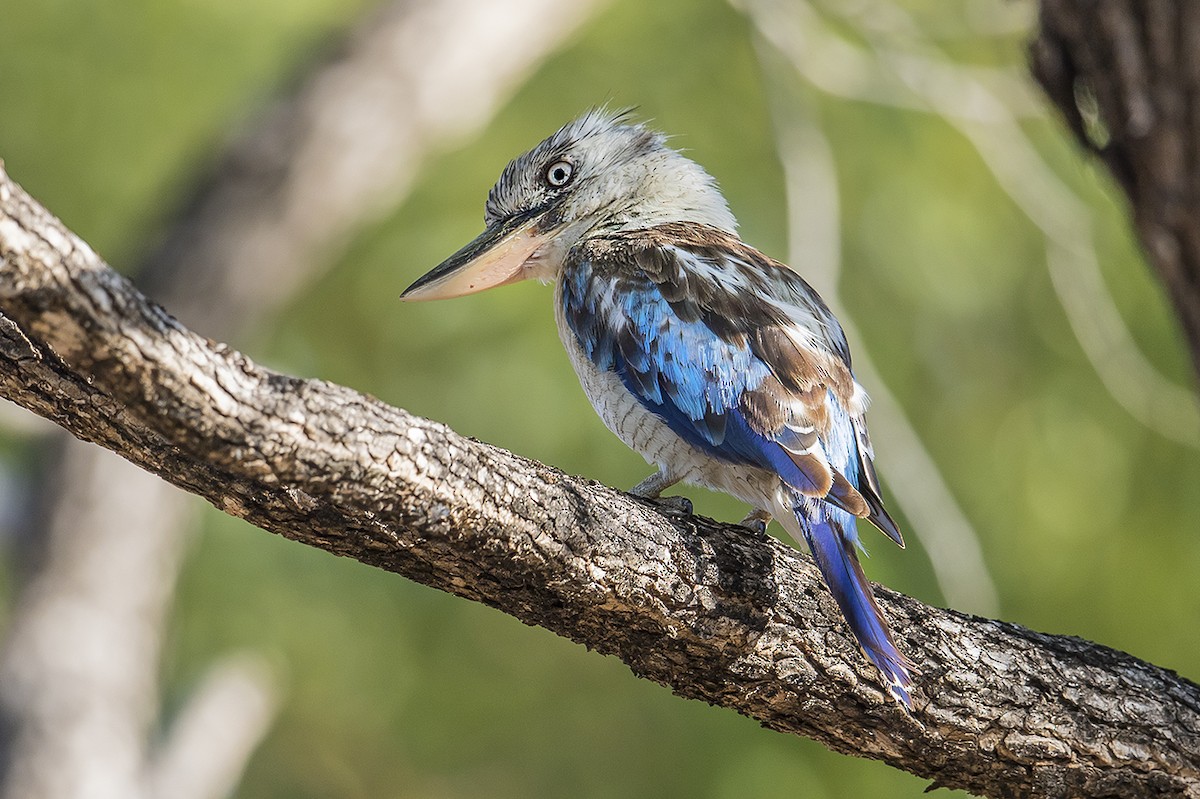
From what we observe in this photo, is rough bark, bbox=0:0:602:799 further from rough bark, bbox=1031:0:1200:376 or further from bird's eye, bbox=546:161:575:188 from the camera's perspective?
rough bark, bbox=1031:0:1200:376

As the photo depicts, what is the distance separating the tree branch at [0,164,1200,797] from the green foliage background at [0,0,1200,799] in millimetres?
3401

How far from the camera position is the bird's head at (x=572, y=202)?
4121 mm

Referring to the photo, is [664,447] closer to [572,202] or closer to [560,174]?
[572,202]

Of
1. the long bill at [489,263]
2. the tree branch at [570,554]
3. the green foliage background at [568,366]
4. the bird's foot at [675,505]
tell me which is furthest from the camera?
the green foliage background at [568,366]

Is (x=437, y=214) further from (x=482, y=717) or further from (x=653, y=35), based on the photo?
(x=482, y=717)

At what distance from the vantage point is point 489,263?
13.6 feet

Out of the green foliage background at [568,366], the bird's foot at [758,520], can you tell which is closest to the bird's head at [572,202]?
the bird's foot at [758,520]

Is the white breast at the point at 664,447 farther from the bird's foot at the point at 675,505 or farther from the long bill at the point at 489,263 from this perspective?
the long bill at the point at 489,263

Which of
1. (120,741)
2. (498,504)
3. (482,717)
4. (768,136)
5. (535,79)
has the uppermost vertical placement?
(535,79)

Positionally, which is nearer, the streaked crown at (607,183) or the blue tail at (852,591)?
the blue tail at (852,591)

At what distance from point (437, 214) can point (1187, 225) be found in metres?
5.62

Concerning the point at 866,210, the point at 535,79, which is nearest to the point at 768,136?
the point at 866,210

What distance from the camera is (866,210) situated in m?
A: 7.50

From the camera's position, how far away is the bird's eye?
14.0 feet
